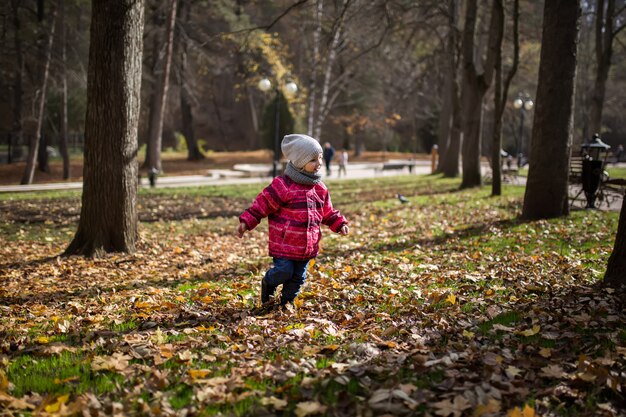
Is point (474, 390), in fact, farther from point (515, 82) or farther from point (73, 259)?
point (515, 82)

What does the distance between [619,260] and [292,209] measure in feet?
10.4

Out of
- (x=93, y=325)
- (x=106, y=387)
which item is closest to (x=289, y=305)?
(x=93, y=325)

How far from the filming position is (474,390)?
3.22 m

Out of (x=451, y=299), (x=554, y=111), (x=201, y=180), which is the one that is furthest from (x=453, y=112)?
(x=451, y=299)

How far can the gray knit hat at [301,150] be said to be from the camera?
4.71 m

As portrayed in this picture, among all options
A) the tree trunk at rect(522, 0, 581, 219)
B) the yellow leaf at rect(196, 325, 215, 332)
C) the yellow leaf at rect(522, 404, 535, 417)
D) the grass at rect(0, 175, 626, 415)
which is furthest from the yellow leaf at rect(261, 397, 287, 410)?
the tree trunk at rect(522, 0, 581, 219)

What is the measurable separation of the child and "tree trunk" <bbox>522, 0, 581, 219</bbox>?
6828mm

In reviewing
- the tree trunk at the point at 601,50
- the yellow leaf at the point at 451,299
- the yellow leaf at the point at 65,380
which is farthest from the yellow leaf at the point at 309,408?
the tree trunk at the point at 601,50

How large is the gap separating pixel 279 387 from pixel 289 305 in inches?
71.5

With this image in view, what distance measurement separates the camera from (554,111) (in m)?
10.2

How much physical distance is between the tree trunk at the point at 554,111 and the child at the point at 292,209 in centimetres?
683

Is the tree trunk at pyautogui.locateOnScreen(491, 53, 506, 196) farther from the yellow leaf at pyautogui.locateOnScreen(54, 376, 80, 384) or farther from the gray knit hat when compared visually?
the yellow leaf at pyautogui.locateOnScreen(54, 376, 80, 384)

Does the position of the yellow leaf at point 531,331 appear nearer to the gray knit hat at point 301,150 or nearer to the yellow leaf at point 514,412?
the yellow leaf at point 514,412

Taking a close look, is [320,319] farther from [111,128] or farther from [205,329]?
[111,128]
